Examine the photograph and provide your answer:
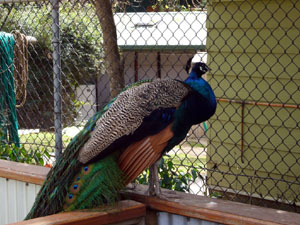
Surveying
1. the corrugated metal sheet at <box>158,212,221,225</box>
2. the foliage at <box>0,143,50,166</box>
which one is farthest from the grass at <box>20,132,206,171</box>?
the corrugated metal sheet at <box>158,212,221,225</box>

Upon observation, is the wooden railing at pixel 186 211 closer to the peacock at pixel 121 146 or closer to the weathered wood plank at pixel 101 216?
the weathered wood plank at pixel 101 216

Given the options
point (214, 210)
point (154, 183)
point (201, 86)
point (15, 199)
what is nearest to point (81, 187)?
point (154, 183)

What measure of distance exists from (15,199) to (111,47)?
5.28 ft

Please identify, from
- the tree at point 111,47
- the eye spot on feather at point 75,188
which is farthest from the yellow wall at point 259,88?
the eye spot on feather at point 75,188

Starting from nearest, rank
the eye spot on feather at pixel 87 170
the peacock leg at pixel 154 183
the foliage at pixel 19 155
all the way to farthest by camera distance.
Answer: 1. the eye spot on feather at pixel 87 170
2. the peacock leg at pixel 154 183
3. the foliage at pixel 19 155

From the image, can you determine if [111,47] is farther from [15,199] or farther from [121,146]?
[121,146]

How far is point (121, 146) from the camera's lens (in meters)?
2.51

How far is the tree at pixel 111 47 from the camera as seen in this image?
427 centimetres

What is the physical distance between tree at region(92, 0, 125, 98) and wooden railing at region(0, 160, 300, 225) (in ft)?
5.22

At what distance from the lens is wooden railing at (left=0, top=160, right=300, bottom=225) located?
222cm

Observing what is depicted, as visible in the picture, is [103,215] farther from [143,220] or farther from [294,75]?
[294,75]

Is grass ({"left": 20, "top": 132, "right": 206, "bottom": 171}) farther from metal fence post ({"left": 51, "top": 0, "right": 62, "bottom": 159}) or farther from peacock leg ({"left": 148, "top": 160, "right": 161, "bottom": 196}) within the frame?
peacock leg ({"left": 148, "top": 160, "right": 161, "bottom": 196})

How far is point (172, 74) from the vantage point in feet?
37.8

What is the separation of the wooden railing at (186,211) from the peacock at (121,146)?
122 millimetres
